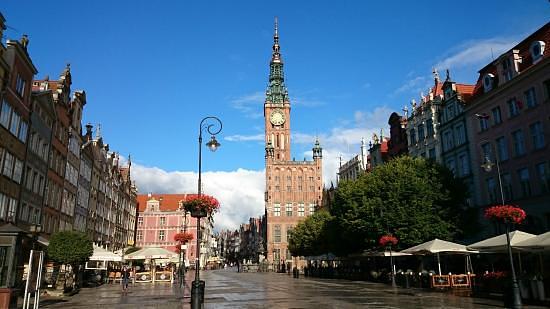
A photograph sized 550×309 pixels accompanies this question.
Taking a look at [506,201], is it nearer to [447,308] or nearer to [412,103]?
[412,103]

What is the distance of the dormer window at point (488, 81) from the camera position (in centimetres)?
4084

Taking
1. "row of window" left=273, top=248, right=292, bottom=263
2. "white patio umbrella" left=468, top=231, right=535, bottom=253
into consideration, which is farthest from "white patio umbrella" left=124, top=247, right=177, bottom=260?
"row of window" left=273, top=248, right=292, bottom=263

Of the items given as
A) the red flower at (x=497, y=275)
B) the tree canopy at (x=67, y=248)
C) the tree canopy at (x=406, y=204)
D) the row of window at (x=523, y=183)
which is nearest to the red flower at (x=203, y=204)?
the tree canopy at (x=67, y=248)

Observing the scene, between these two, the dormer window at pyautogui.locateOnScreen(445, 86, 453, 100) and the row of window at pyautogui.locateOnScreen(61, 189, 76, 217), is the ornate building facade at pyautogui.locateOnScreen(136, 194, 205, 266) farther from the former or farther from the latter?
the dormer window at pyautogui.locateOnScreen(445, 86, 453, 100)

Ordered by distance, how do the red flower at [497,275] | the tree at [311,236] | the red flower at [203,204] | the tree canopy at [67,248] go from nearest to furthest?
the red flower at [203,204]
the red flower at [497,275]
the tree canopy at [67,248]
the tree at [311,236]

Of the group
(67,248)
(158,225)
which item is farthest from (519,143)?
(158,225)

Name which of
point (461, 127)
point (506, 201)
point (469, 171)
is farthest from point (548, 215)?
point (461, 127)

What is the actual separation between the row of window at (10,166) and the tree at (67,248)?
16.6 ft

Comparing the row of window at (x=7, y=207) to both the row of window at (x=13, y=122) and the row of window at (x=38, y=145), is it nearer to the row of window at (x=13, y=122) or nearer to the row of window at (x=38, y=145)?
the row of window at (x=13, y=122)

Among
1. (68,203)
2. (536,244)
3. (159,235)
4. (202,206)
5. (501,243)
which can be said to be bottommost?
(536,244)

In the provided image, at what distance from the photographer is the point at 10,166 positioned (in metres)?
28.3

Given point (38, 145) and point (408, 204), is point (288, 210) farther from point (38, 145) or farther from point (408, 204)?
point (38, 145)

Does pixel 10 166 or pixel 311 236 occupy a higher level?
pixel 10 166

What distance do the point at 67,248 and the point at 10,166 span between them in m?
7.06
